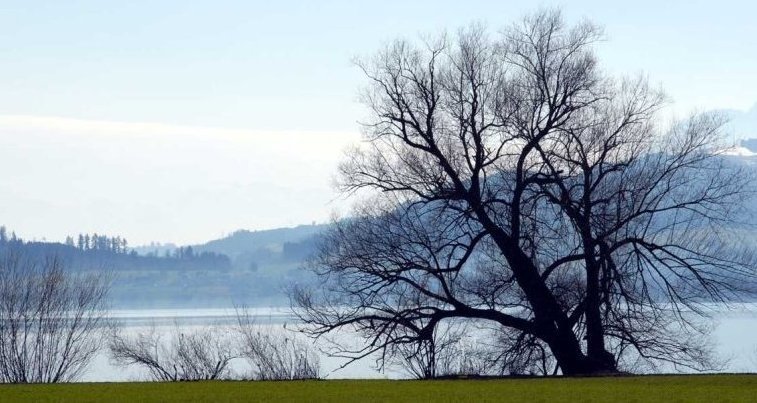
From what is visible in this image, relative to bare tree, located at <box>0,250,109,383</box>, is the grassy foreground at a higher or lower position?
lower

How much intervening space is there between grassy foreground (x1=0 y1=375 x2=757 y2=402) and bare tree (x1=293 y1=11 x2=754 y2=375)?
5.00m

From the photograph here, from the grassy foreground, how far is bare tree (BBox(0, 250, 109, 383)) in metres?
13.8

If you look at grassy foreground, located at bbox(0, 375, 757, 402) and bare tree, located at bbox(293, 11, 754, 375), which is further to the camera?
bare tree, located at bbox(293, 11, 754, 375)

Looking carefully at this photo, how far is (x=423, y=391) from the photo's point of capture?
2800 cm

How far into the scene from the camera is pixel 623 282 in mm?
37281

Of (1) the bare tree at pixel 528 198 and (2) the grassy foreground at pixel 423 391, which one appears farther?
(1) the bare tree at pixel 528 198

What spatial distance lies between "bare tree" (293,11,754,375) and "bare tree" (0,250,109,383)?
40.1ft

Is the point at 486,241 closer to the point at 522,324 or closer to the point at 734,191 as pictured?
the point at 522,324

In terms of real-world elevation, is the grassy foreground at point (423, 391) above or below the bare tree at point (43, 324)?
below

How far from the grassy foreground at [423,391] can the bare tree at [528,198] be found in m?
5.00

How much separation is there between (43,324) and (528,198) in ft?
68.9

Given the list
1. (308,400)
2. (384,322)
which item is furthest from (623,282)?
(308,400)

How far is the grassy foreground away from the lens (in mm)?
25375

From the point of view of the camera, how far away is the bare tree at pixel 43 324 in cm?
4500
